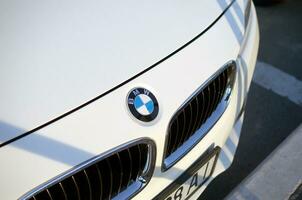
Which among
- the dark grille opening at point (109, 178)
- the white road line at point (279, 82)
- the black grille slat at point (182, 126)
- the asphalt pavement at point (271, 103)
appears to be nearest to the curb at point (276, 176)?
the asphalt pavement at point (271, 103)

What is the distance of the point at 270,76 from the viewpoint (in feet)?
10.0

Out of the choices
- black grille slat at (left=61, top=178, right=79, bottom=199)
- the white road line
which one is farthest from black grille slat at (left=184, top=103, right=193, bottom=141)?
the white road line

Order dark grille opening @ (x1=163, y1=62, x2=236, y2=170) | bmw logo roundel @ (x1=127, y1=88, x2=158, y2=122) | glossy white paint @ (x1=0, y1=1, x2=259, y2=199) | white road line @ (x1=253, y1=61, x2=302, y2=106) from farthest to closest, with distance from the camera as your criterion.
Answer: white road line @ (x1=253, y1=61, x2=302, y2=106)
dark grille opening @ (x1=163, y1=62, x2=236, y2=170)
bmw logo roundel @ (x1=127, y1=88, x2=158, y2=122)
glossy white paint @ (x1=0, y1=1, x2=259, y2=199)

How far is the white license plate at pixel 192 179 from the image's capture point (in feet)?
4.91

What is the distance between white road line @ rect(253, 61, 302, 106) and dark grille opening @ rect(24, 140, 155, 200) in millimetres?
1815

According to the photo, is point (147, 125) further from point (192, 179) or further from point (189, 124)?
point (192, 179)

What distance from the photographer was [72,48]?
1.34 meters

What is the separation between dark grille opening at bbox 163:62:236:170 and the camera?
145cm

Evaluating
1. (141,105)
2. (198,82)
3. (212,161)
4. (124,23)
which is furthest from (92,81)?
(212,161)

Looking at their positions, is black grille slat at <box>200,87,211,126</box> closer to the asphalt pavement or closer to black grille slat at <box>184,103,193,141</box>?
black grille slat at <box>184,103,193,141</box>

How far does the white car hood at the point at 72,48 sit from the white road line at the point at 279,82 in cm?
152

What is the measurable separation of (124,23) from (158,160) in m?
0.54

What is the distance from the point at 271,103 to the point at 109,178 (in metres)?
1.85

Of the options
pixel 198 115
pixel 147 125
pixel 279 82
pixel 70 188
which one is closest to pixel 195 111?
pixel 198 115
